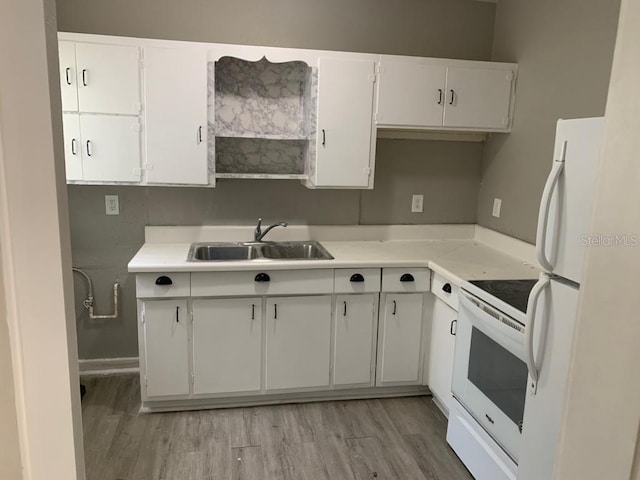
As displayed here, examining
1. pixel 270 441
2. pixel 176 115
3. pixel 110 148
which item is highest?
pixel 176 115

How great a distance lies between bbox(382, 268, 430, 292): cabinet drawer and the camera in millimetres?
3014

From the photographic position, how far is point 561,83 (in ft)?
9.17

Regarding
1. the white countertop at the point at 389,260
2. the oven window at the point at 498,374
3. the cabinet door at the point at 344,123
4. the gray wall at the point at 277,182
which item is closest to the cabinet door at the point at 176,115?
the gray wall at the point at 277,182

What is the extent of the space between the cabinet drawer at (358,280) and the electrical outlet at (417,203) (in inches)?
30.2

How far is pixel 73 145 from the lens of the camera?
2.81 meters

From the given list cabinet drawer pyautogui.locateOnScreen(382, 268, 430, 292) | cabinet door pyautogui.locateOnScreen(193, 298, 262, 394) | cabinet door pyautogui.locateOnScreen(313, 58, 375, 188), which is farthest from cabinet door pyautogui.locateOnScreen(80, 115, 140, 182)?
cabinet drawer pyautogui.locateOnScreen(382, 268, 430, 292)

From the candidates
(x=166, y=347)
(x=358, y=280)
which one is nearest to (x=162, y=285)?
(x=166, y=347)

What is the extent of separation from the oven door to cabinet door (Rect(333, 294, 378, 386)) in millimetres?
606

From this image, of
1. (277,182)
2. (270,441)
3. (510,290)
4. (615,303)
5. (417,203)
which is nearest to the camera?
(615,303)

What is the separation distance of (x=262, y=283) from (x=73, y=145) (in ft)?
4.27

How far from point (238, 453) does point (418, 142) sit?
2.26 m

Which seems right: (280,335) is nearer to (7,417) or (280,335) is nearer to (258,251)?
(258,251)

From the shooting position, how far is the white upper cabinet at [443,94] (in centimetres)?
307

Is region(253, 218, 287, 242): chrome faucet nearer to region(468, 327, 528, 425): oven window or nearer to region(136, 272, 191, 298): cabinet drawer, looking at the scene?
region(136, 272, 191, 298): cabinet drawer
